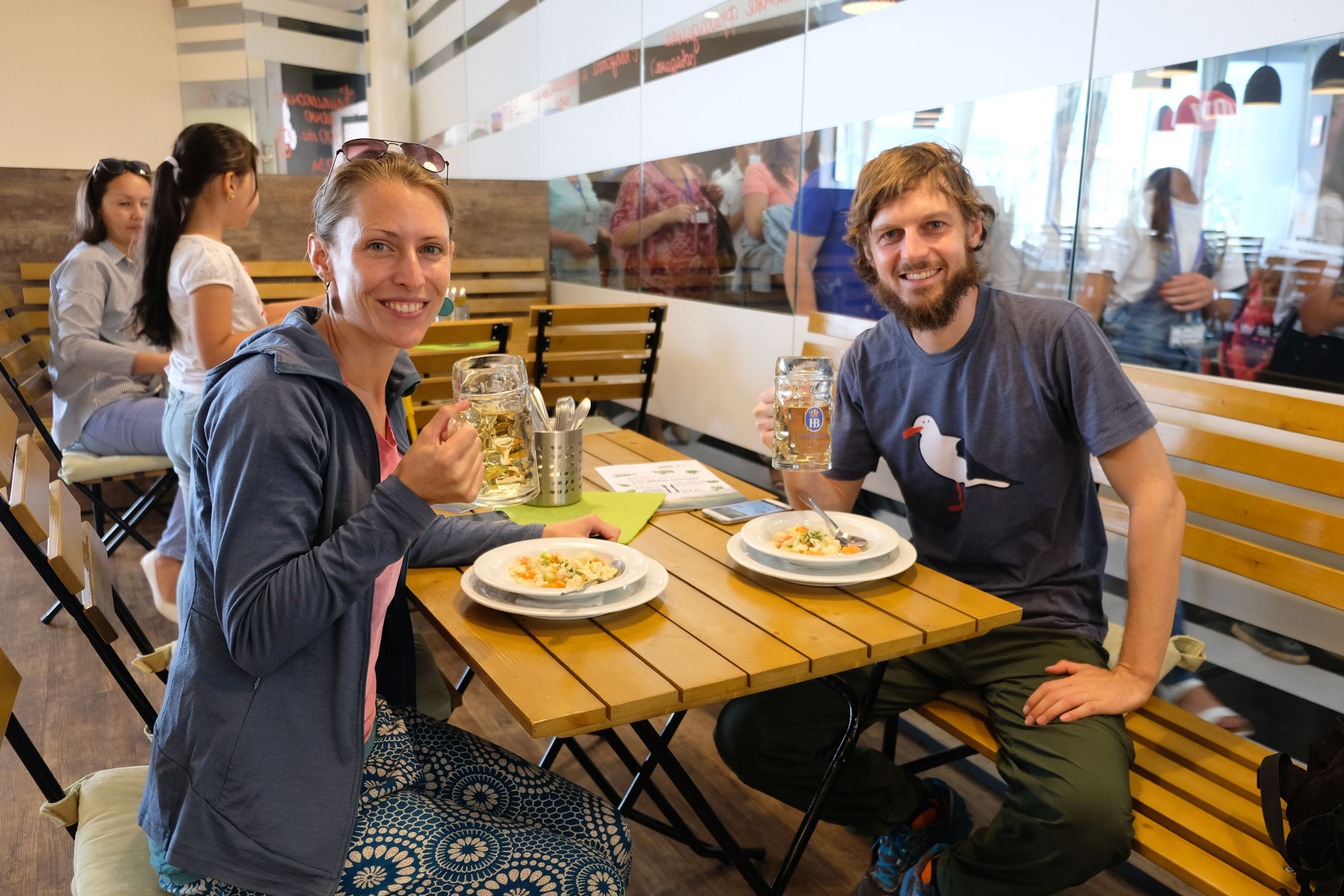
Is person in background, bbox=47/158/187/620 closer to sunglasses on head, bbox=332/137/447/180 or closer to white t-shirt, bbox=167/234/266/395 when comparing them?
white t-shirt, bbox=167/234/266/395

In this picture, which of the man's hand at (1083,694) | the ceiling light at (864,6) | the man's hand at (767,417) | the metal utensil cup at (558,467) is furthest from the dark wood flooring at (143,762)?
the ceiling light at (864,6)

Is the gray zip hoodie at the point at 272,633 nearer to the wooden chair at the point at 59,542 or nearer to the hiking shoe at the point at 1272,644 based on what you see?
the wooden chair at the point at 59,542

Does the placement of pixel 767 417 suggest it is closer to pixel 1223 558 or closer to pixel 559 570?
pixel 559 570

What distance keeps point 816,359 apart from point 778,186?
7.69 ft

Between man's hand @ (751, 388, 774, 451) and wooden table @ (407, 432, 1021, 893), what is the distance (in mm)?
232

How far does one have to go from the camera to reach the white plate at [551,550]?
1.52 m

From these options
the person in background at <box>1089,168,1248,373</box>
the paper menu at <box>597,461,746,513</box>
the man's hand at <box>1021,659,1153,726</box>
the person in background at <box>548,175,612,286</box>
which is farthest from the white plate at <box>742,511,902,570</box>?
the person in background at <box>548,175,612,286</box>

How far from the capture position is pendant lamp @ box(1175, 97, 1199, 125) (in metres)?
2.26

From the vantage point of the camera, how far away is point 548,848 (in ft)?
4.55

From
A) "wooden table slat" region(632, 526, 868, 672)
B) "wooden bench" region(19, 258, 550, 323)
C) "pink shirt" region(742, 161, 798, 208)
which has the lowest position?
"wooden table slat" region(632, 526, 868, 672)

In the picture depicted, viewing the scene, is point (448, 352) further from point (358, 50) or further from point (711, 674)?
point (358, 50)

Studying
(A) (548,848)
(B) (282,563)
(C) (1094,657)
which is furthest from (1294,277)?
(B) (282,563)

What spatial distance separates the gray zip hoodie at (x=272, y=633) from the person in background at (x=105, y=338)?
106 inches

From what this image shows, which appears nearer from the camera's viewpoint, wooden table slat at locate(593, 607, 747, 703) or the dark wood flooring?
wooden table slat at locate(593, 607, 747, 703)
